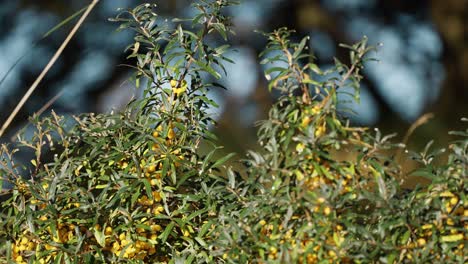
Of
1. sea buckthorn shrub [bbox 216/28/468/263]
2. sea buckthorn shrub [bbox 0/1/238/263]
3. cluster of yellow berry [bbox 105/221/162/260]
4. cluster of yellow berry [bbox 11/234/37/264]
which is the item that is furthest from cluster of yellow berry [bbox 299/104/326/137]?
cluster of yellow berry [bbox 11/234/37/264]

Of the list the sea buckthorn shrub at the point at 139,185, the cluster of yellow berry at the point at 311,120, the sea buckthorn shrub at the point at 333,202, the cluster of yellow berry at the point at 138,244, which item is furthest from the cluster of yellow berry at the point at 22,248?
the cluster of yellow berry at the point at 311,120

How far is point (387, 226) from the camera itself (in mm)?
1279

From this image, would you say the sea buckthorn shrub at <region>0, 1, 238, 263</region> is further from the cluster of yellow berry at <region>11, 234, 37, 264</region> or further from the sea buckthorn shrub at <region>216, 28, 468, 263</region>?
the sea buckthorn shrub at <region>216, 28, 468, 263</region>

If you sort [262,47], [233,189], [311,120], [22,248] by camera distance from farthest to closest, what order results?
[262,47] → [22,248] → [233,189] → [311,120]

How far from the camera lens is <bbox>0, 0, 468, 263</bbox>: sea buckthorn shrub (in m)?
1.30

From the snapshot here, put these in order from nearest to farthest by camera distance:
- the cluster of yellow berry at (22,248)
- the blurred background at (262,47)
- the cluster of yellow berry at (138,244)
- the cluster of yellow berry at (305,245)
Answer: the cluster of yellow berry at (305,245) < the cluster of yellow berry at (138,244) < the cluster of yellow berry at (22,248) < the blurred background at (262,47)

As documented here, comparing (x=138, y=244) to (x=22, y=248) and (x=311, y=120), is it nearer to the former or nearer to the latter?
(x=22, y=248)

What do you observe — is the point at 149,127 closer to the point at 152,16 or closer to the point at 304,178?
the point at 152,16

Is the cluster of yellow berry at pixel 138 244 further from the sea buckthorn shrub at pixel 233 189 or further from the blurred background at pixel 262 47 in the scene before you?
the blurred background at pixel 262 47

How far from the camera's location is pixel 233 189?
1510 millimetres

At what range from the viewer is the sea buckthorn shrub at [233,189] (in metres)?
1.30

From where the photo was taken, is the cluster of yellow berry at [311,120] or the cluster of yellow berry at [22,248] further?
the cluster of yellow berry at [22,248]

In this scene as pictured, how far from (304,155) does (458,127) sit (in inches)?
141

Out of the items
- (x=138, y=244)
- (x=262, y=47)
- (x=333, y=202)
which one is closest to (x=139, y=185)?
(x=138, y=244)
